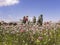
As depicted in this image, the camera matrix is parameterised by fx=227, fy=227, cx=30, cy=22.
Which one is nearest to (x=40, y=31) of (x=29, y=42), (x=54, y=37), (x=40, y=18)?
(x=54, y=37)

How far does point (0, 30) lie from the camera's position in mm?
16156

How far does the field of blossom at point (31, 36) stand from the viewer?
39.3 feet

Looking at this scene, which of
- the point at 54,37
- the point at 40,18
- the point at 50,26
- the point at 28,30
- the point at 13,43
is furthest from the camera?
the point at 40,18

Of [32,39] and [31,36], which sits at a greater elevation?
[31,36]

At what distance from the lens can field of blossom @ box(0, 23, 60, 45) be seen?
11984mm

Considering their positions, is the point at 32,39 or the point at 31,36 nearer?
the point at 32,39

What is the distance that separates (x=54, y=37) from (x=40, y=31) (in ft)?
5.52

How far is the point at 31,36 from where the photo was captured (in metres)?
12.8

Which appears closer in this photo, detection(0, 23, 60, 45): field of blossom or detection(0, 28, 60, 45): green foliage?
detection(0, 28, 60, 45): green foliage

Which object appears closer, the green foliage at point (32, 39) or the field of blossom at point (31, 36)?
the green foliage at point (32, 39)

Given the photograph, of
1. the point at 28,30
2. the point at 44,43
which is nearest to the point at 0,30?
the point at 28,30

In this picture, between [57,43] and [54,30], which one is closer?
[57,43]

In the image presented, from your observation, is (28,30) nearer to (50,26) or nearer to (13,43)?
(50,26)

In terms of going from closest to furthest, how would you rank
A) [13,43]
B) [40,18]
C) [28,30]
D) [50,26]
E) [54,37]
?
[13,43] < [54,37] < [28,30] < [50,26] < [40,18]
